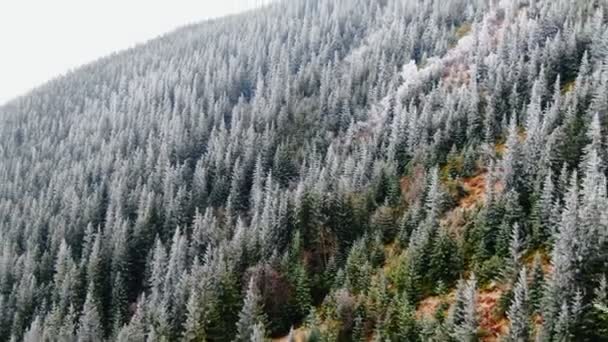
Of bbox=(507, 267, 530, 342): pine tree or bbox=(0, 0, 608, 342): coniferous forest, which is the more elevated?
bbox=(507, 267, 530, 342): pine tree

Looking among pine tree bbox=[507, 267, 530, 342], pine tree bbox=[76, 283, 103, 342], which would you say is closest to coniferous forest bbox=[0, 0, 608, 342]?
pine tree bbox=[507, 267, 530, 342]

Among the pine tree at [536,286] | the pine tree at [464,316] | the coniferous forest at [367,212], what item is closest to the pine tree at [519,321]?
the coniferous forest at [367,212]

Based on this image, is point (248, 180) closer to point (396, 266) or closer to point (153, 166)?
point (153, 166)

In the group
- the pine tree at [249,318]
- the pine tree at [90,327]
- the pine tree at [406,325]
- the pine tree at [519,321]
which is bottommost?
the pine tree at [90,327]

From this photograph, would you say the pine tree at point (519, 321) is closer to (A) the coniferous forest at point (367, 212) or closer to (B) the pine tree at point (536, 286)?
(A) the coniferous forest at point (367, 212)

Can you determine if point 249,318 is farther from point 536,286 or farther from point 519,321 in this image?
point 519,321

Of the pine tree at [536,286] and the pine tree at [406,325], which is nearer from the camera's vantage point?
the pine tree at [536,286]

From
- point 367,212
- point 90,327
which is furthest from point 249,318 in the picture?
point 367,212

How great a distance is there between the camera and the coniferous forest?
258ft

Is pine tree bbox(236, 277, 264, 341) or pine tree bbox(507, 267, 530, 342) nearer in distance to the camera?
pine tree bbox(507, 267, 530, 342)

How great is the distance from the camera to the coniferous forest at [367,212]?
258 feet

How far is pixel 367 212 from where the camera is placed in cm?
11531

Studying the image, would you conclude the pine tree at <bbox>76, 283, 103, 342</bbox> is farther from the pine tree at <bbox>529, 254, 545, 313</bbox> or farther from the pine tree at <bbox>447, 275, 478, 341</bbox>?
the pine tree at <bbox>529, 254, 545, 313</bbox>

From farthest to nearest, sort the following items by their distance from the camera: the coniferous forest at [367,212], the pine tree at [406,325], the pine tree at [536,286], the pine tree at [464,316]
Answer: the coniferous forest at [367,212], the pine tree at [406,325], the pine tree at [536,286], the pine tree at [464,316]
